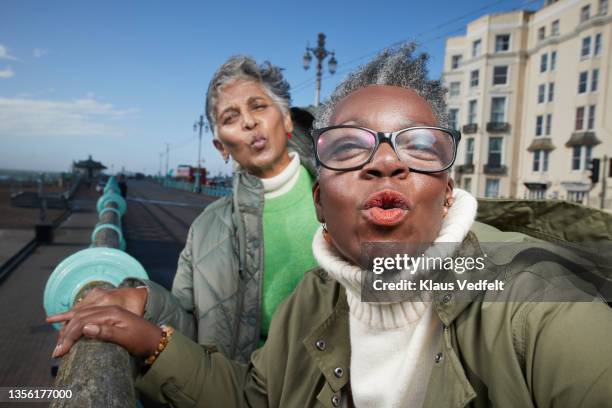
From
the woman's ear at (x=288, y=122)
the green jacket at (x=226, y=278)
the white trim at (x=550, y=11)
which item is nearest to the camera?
the green jacket at (x=226, y=278)

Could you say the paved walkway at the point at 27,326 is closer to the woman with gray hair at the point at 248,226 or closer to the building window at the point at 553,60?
the woman with gray hair at the point at 248,226

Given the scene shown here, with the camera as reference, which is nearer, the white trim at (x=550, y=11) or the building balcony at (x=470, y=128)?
the white trim at (x=550, y=11)

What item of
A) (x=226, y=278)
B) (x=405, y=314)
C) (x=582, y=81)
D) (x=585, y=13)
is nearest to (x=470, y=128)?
(x=582, y=81)

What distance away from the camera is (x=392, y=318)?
1.23 metres

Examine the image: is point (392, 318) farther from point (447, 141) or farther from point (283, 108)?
point (283, 108)

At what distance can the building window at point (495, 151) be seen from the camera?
127ft

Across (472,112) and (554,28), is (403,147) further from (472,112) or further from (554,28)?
(472,112)

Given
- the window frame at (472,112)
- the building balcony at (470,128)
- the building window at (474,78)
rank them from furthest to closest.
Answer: the building window at (474,78)
the window frame at (472,112)
the building balcony at (470,128)

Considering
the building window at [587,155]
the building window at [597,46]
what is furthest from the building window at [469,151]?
the building window at [597,46]

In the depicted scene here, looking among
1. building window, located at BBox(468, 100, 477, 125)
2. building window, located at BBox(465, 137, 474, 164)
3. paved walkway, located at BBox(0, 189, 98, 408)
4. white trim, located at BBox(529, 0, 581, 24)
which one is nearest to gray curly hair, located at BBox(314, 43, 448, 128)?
paved walkway, located at BBox(0, 189, 98, 408)

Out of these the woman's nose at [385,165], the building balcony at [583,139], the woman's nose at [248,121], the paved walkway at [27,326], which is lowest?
the paved walkway at [27,326]

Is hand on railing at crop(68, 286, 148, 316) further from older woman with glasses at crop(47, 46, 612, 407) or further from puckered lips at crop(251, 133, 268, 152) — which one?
puckered lips at crop(251, 133, 268, 152)

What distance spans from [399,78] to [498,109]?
41928mm

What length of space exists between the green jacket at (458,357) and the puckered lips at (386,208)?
0.25 m
